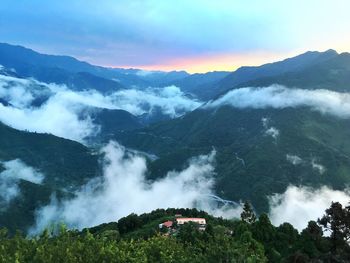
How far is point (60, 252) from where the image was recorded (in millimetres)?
51625

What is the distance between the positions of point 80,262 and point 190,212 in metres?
139

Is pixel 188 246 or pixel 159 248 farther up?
pixel 159 248

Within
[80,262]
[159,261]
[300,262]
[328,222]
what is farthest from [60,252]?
[328,222]

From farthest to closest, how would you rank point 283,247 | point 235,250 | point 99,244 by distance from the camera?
point 283,247, point 99,244, point 235,250

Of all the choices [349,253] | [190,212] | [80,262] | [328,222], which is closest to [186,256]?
[80,262]

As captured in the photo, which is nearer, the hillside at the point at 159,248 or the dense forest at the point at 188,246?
the hillside at the point at 159,248

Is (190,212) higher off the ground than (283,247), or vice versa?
(283,247)

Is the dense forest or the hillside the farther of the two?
the dense forest

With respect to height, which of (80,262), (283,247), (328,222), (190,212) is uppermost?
(80,262)

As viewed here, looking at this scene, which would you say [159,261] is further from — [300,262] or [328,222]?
[328,222]

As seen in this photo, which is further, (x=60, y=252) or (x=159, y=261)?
(x=159, y=261)

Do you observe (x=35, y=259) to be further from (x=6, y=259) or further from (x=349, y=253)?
(x=349, y=253)

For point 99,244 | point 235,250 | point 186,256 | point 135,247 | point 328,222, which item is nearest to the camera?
point 235,250

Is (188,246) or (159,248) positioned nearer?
(159,248)
